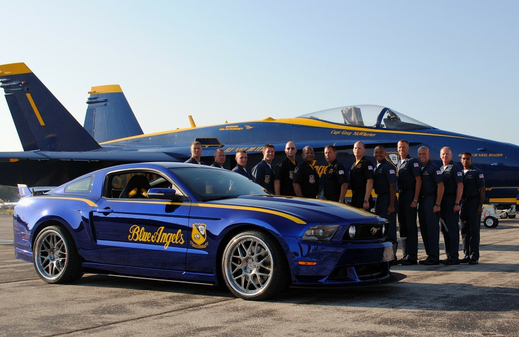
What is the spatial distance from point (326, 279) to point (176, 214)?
1688 millimetres

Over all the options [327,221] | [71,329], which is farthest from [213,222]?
[71,329]

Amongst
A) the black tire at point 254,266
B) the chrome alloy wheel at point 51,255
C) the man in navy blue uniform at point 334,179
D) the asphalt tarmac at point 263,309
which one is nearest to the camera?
the asphalt tarmac at point 263,309

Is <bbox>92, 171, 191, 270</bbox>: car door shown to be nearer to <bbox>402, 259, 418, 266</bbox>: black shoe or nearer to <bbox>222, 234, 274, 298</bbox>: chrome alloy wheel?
<bbox>222, 234, 274, 298</bbox>: chrome alloy wheel

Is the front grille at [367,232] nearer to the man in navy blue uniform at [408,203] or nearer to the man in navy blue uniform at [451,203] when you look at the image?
the man in navy blue uniform at [408,203]

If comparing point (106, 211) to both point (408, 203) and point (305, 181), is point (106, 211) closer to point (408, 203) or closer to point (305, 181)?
point (305, 181)

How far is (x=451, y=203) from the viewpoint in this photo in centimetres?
870

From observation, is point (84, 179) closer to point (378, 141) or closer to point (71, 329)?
point (71, 329)

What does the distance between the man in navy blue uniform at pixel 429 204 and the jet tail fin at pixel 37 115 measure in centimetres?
1468

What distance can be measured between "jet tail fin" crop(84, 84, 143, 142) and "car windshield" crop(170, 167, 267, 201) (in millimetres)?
22173

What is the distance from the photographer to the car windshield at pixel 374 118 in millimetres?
15023

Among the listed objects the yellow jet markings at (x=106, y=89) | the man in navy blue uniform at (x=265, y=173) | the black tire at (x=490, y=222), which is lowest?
the black tire at (x=490, y=222)

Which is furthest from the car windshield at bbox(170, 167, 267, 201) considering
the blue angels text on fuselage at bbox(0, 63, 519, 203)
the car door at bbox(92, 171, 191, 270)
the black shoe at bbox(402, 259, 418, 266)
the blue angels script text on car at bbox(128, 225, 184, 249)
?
the blue angels text on fuselage at bbox(0, 63, 519, 203)

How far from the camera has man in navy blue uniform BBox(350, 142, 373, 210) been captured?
8.66 m

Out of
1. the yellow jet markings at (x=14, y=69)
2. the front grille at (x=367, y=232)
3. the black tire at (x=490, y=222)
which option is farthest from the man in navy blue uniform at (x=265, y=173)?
the yellow jet markings at (x=14, y=69)
